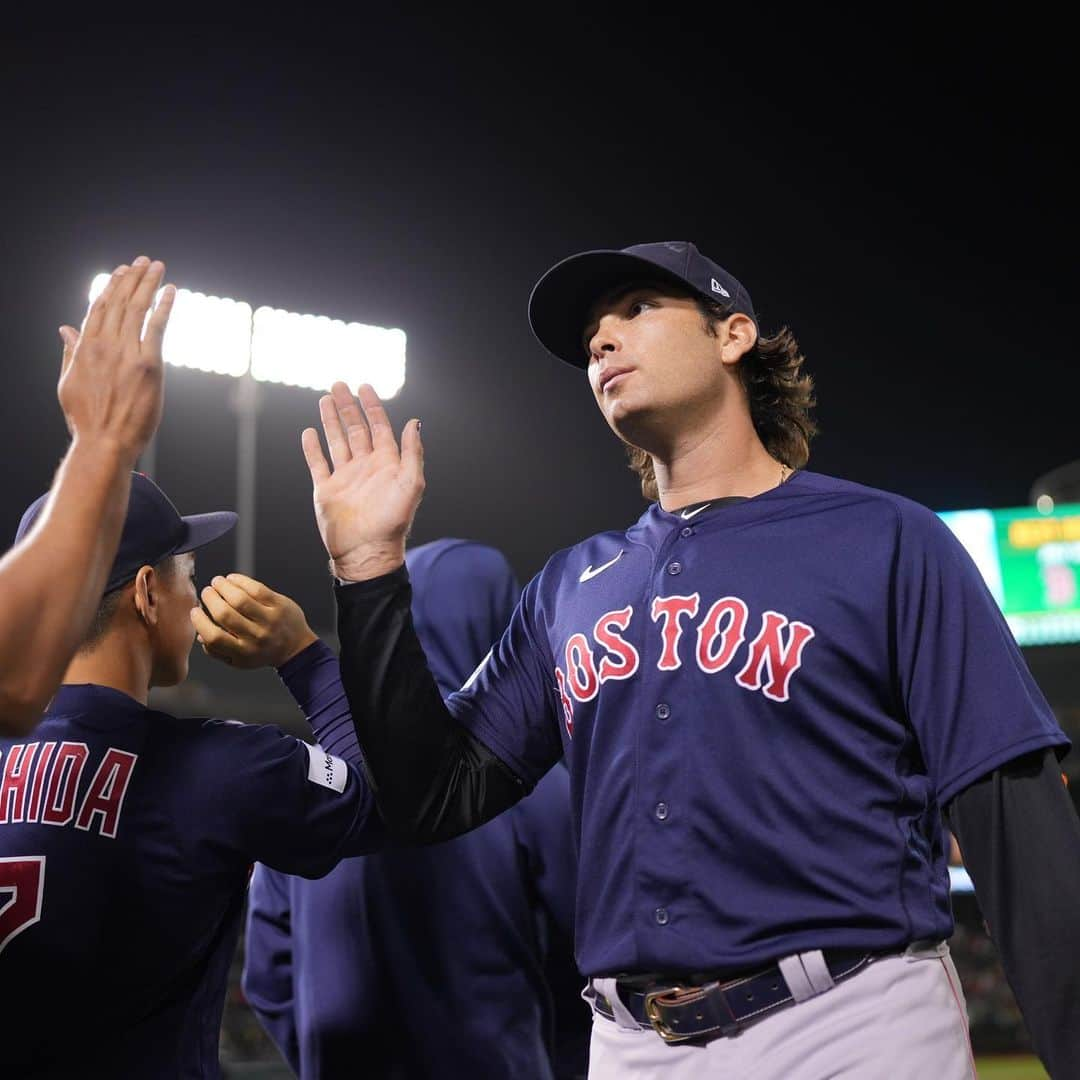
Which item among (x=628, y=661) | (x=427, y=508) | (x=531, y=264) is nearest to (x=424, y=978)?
(x=628, y=661)

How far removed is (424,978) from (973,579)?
1.52 m

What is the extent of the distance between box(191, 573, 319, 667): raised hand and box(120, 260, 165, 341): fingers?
0.69 meters

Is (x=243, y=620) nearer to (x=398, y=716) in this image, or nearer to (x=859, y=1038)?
(x=398, y=716)

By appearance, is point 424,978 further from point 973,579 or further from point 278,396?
point 278,396

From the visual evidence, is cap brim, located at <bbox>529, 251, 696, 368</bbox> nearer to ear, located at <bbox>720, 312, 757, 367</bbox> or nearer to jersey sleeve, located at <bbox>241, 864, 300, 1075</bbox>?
ear, located at <bbox>720, 312, 757, 367</bbox>

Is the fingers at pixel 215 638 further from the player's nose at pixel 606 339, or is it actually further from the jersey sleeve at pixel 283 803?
the player's nose at pixel 606 339

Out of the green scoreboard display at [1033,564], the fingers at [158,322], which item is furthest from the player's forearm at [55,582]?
the green scoreboard display at [1033,564]

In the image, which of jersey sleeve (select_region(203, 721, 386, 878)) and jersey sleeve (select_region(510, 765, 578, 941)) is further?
jersey sleeve (select_region(510, 765, 578, 941))

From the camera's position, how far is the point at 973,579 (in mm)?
1995

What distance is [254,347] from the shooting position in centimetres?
1412

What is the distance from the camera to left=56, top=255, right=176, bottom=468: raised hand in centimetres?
165

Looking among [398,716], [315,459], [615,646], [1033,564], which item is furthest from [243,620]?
[1033,564]

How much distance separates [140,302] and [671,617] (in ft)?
3.06

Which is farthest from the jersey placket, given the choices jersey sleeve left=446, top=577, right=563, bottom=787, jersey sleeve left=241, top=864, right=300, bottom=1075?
jersey sleeve left=241, top=864, right=300, bottom=1075
